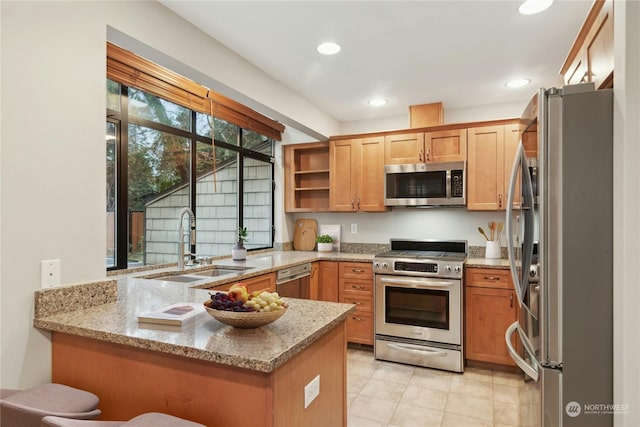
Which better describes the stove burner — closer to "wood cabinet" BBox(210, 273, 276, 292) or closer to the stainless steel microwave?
the stainless steel microwave

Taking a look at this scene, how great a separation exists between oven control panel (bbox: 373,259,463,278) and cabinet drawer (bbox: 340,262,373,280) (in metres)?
0.15

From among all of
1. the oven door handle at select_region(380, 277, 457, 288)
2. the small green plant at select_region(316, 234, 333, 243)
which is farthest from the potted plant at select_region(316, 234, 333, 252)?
the oven door handle at select_region(380, 277, 457, 288)

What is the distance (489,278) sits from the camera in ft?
10.5

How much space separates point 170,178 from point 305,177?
1.88 m

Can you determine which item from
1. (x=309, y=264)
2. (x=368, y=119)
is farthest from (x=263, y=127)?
(x=309, y=264)

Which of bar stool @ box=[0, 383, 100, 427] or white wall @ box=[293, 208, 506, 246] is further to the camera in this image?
white wall @ box=[293, 208, 506, 246]

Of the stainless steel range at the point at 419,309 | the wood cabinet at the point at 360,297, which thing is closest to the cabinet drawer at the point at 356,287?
the wood cabinet at the point at 360,297

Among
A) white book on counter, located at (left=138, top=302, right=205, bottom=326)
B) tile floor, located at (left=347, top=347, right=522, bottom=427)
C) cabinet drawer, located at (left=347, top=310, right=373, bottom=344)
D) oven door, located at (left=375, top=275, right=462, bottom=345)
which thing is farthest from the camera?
cabinet drawer, located at (left=347, top=310, right=373, bottom=344)

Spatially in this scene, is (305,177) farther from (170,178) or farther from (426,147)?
(170,178)

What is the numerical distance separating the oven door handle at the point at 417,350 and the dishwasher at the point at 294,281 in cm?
100

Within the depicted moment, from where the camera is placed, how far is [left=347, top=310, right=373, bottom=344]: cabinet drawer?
3666mm

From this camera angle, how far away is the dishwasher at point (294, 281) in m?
3.13

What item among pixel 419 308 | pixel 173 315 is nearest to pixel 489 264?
pixel 419 308

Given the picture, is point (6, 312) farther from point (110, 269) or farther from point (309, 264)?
point (309, 264)
